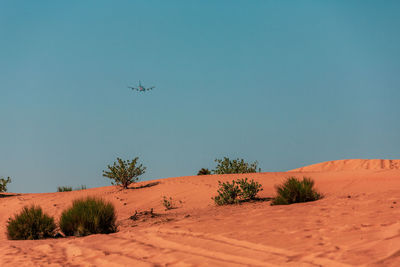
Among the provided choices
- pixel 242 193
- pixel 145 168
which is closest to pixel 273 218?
pixel 242 193

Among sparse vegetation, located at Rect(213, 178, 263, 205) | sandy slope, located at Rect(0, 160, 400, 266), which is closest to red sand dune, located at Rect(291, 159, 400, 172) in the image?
sparse vegetation, located at Rect(213, 178, 263, 205)

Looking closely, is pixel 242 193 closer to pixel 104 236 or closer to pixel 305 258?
pixel 104 236

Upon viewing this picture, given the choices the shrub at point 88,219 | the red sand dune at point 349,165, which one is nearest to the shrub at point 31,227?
the shrub at point 88,219

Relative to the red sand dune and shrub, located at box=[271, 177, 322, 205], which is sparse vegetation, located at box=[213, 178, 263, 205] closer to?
shrub, located at box=[271, 177, 322, 205]

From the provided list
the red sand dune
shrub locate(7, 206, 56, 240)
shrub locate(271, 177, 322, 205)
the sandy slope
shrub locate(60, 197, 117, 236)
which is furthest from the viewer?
the red sand dune

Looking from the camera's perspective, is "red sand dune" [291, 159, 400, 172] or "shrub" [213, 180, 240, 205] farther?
"red sand dune" [291, 159, 400, 172]

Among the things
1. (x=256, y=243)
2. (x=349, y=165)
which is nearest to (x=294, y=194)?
(x=256, y=243)
